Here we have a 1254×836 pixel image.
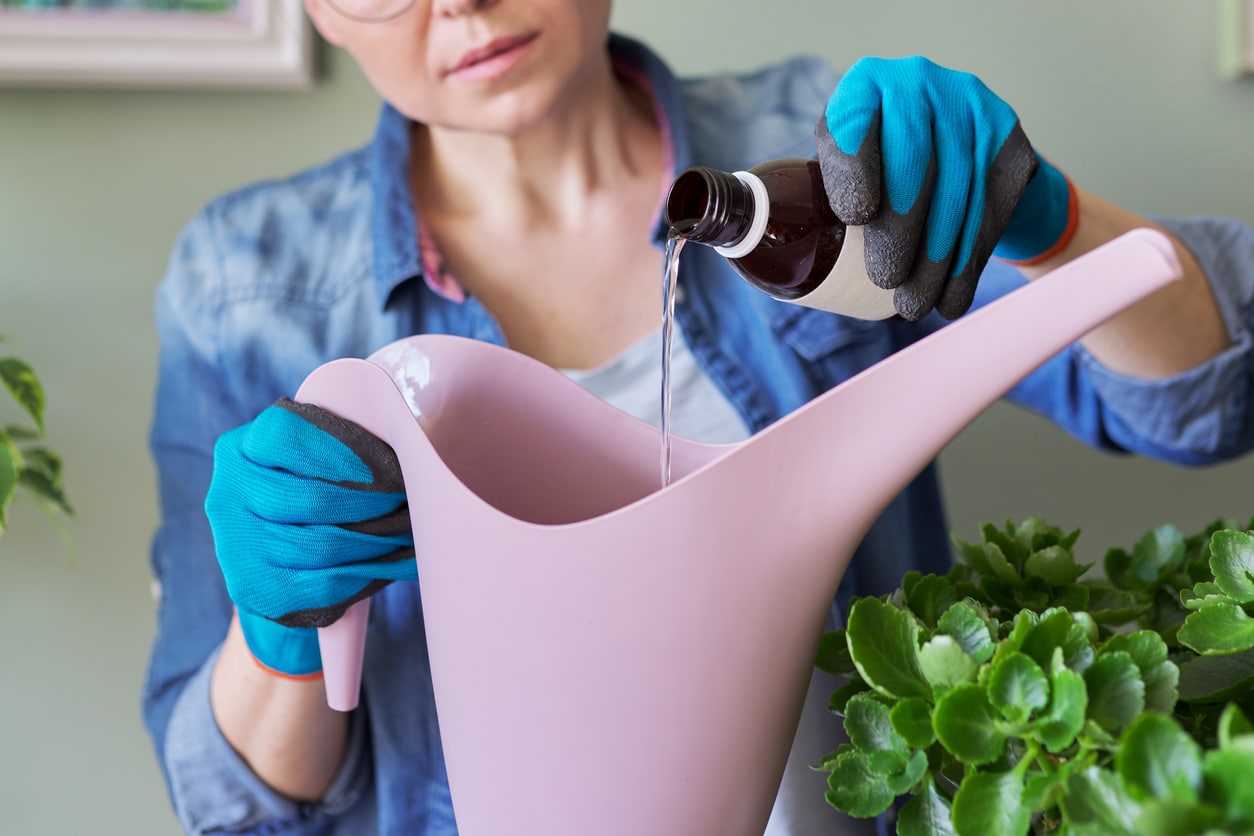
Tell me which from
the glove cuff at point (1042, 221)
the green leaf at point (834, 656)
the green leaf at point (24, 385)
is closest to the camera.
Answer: the green leaf at point (834, 656)

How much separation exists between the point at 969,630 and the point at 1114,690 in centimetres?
5

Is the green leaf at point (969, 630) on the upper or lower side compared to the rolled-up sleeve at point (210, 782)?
upper

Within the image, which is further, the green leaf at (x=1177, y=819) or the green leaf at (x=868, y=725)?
the green leaf at (x=868, y=725)

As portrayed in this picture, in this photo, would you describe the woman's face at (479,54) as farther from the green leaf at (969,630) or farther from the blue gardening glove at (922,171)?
the green leaf at (969,630)

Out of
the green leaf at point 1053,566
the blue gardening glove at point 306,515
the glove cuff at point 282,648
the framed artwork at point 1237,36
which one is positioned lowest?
the glove cuff at point 282,648

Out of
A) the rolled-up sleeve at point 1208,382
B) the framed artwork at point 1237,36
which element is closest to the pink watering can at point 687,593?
the rolled-up sleeve at point 1208,382

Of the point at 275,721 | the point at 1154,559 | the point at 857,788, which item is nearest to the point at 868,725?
the point at 857,788

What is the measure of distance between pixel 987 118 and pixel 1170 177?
0.72 meters

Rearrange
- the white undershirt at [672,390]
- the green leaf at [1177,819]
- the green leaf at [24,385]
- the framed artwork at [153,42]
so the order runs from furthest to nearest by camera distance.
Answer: the framed artwork at [153,42] → the green leaf at [24,385] → the white undershirt at [672,390] → the green leaf at [1177,819]

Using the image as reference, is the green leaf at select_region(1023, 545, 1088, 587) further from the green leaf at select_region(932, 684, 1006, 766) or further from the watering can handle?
the watering can handle

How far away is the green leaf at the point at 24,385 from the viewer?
1.00m

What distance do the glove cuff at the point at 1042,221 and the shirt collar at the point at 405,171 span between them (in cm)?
34

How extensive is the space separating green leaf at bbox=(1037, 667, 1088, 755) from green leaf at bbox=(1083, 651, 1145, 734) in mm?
10

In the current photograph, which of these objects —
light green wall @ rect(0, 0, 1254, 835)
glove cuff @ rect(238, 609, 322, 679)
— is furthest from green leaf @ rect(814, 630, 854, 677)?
light green wall @ rect(0, 0, 1254, 835)
